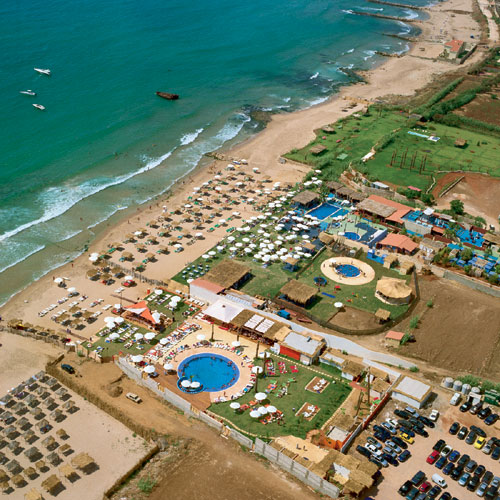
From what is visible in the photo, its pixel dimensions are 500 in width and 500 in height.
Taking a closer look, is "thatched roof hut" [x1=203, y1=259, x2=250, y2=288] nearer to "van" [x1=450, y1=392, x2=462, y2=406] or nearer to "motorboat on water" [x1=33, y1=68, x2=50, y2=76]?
"van" [x1=450, y1=392, x2=462, y2=406]

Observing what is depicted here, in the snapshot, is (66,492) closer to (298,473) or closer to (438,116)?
(298,473)

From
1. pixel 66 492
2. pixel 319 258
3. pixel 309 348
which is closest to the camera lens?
pixel 66 492

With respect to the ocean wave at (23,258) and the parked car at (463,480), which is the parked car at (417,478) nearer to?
the parked car at (463,480)

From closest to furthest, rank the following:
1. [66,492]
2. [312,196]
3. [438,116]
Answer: [66,492], [312,196], [438,116]

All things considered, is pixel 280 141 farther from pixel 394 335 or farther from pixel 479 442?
pixel 479 442

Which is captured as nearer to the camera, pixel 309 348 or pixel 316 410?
pixel 316 410

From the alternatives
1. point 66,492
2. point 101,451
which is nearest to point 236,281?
point 101,451
